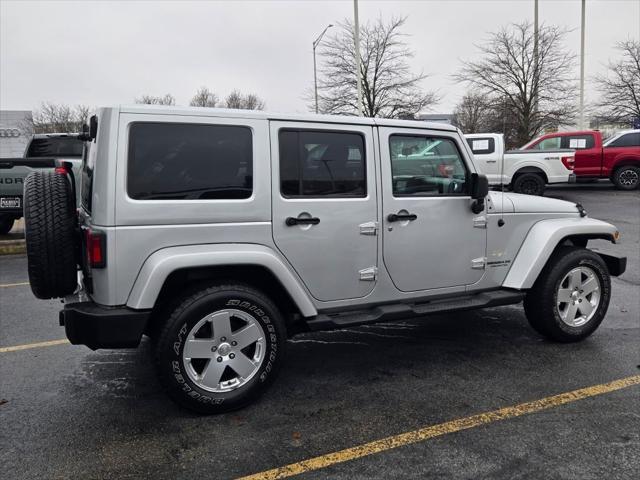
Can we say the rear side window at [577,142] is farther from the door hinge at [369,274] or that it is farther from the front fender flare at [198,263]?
the front fender flare at [198,263]

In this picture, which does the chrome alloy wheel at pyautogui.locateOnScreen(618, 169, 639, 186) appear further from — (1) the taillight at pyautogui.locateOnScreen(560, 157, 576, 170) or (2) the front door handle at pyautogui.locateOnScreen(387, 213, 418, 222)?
(2) the front door handle at pyautogui.locateOnScreen(387, 213, 418, 222)

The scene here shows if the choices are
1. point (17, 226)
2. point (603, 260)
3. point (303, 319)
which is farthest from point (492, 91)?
point (303, 319)

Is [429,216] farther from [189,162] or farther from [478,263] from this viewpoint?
[189,162]

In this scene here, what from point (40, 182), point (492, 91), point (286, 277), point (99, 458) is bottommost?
point (99, 458)

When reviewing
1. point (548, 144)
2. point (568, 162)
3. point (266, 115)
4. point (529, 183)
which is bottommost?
point (529, 183)

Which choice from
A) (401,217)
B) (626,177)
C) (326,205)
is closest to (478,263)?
(401,217)

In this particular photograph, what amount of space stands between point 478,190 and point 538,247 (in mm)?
773

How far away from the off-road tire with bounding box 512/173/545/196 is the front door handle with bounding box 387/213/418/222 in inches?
484

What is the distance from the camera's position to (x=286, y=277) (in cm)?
337

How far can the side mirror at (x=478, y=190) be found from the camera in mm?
3923

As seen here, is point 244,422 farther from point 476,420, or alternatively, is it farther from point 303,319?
point 476,420

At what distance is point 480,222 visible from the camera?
13.5 ft

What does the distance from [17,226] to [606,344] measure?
12.7 metres

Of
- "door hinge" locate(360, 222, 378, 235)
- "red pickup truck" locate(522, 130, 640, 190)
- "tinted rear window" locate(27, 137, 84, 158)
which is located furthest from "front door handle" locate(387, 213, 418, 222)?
"red pickup truck" locate(522, 130, 640, 190)
